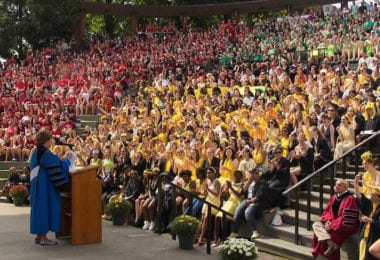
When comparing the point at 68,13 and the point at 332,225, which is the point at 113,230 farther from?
the point at 68,13

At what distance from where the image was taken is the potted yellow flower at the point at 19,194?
17094 millimetres

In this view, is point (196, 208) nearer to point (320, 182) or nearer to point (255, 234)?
point (255, 234)

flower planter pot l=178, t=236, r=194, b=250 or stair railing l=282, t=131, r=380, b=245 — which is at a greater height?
stair railing l=282, t=131, r=380, b=245

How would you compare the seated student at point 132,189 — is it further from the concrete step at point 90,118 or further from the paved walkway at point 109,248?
the concrete step at point 90,118

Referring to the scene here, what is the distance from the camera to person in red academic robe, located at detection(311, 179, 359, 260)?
339 inches

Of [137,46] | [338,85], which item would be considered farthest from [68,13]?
[338,85]

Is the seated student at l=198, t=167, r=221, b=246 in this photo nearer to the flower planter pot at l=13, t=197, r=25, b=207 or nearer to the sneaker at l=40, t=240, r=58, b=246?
the sneaker at l=40, t=240, r=58, b=246

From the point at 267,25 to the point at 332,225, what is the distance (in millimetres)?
22270

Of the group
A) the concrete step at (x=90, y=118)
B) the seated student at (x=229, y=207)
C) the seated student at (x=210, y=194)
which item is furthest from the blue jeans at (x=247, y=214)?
the concrete step at (x=90, y=118)

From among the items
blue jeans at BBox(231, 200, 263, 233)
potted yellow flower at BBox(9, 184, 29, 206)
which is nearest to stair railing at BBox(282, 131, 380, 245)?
blue jeans at BBox(231, 200, 263, 233)

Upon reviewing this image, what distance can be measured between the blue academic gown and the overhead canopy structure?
84.7 ft

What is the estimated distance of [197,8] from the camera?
119 feet

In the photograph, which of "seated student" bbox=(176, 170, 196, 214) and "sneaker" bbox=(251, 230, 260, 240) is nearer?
"sneaker" bbox=(251, 230, 260, 240)

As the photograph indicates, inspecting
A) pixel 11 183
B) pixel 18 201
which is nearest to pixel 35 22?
pixel 11 183
